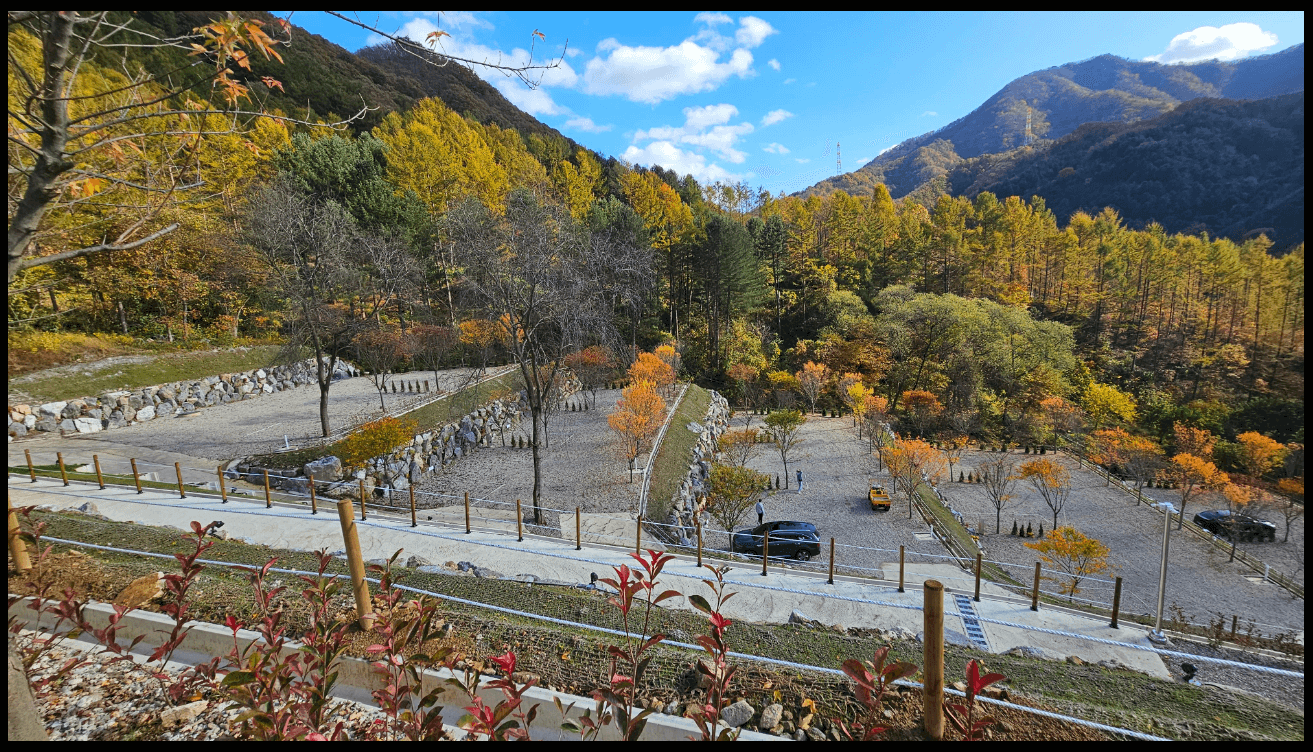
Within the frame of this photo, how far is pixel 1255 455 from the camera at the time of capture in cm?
865

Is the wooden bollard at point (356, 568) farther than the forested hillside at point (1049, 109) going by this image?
No

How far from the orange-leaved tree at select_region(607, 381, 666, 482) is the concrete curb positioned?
29.9ft

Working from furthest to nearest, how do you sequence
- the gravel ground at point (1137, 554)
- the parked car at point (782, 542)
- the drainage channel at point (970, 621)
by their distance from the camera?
1. the parked car at point (782, 542)
2. the gravel ground at point (1137, 554)
3. the drainage channel at point (970, 621)

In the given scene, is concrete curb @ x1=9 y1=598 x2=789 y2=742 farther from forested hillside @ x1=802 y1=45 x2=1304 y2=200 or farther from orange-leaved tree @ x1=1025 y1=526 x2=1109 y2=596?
forested hillside @ x1=802 y1=45 x2=1304 y2=200

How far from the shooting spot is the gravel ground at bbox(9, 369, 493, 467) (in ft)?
36.6

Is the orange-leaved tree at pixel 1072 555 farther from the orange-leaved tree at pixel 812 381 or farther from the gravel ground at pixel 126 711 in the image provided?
the gravel ground at pixel 126 711

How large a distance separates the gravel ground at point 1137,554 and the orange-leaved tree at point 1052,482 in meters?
0.38

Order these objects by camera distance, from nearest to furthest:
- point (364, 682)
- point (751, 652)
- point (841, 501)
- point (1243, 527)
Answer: point (364, 682), point (751, 652), point (1243, 527), point (841, 501)

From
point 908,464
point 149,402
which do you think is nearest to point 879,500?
point 908,464

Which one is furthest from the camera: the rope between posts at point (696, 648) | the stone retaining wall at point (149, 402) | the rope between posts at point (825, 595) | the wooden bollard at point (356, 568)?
the stone retaining wall at point (149, 402)

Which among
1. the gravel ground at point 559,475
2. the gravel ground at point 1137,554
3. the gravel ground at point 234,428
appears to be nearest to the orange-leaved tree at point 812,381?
the gravel ground at point 1137,554

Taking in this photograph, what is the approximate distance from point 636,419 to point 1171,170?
50925mm

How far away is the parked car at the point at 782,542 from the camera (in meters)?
10.5

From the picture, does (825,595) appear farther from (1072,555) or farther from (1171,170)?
(1171,170)
